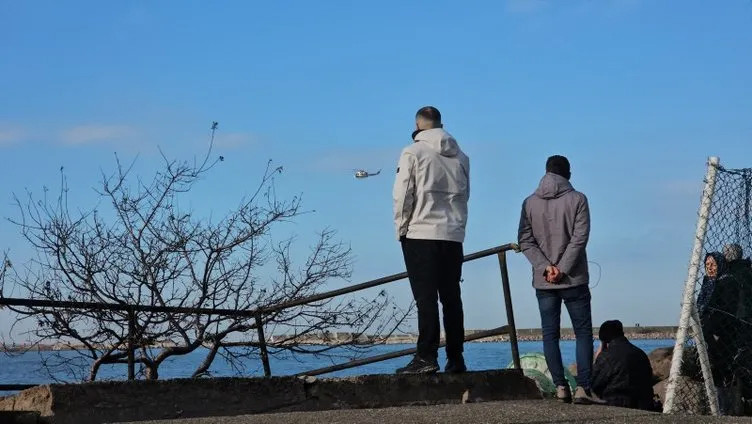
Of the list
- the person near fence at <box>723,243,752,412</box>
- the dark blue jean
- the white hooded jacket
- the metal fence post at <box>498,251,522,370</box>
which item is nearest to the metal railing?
the metal fence post at <box>498,251,522,370</box>

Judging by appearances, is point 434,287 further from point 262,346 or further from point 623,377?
point 262,346

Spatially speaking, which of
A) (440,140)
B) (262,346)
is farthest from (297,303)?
(440,140)

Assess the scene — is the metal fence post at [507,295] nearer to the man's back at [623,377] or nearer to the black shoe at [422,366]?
the man's back at [623,377]

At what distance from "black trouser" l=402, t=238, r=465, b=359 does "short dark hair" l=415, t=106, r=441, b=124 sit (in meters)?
0.80

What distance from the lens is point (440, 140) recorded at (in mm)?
6352

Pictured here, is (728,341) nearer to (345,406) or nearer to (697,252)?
(697,252)

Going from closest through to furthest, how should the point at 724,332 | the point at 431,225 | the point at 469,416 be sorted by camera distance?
the point at 469,416 → the point at 431,225 → the point at 724,332

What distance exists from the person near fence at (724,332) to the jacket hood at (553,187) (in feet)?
8.12

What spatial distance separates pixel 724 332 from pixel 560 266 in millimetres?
3037

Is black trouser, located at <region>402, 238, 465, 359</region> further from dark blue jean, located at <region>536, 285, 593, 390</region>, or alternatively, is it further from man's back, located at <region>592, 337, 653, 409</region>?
man's back, located at <region>592, 337, 653, 409</region>

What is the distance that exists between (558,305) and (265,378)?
6.37ft

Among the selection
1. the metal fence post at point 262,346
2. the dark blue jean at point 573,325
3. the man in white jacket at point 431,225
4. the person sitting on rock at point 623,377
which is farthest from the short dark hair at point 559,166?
the metal fence post at point 262,346

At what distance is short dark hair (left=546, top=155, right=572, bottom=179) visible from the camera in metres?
6.67

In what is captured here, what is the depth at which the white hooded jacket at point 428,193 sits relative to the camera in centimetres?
623
